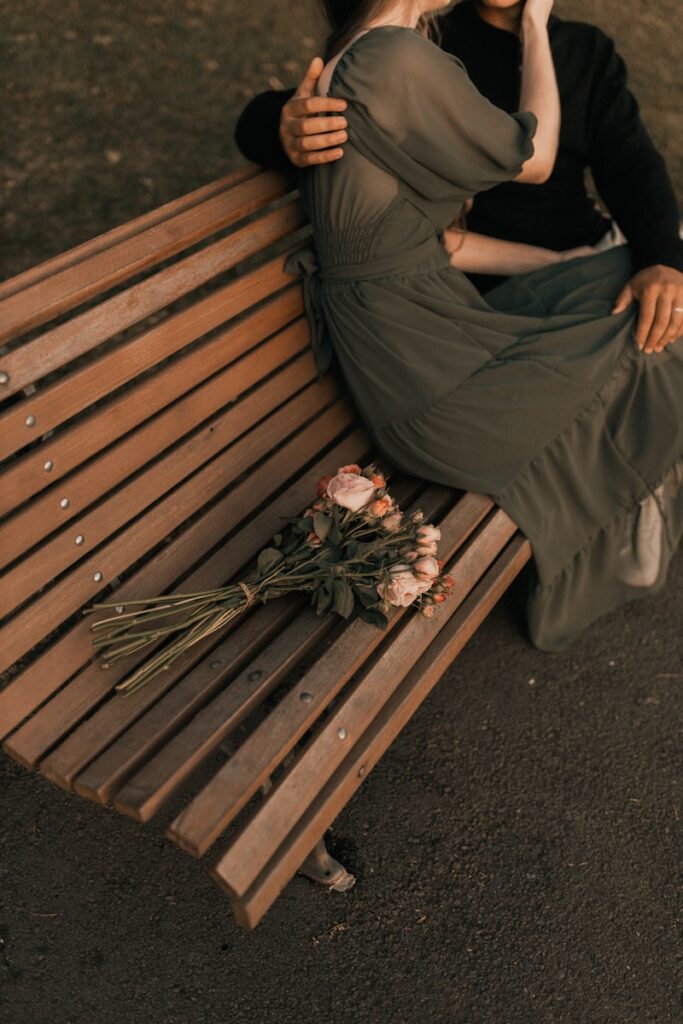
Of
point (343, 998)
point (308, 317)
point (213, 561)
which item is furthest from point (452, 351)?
point (343, 998)

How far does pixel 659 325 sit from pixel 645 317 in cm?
5

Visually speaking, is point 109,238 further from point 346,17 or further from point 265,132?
point 346,17

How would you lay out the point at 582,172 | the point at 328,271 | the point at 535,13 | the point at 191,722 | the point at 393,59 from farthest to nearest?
the point at 582,172 < the point at 535,13 < the point at 328,271 < the point at 393,59 < the point at 191,722

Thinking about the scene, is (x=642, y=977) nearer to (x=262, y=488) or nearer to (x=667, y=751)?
(x=667, y=751)

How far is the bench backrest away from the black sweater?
91 cm

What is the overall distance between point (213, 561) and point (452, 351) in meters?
0.86

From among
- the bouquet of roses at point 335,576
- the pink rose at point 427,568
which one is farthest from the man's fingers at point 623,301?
the pink rose at point 427,568

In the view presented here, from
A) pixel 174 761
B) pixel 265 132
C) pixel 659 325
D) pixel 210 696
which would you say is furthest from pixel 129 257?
pixel 659 325

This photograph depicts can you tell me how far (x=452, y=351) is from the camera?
2729 millimetres

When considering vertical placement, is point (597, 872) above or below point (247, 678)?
below

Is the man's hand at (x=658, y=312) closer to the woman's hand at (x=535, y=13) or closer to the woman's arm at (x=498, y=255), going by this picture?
the woman's arm at (x=498, y=255)

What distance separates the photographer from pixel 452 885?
8.75 ft

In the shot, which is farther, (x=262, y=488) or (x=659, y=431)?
(x=659, y=431)

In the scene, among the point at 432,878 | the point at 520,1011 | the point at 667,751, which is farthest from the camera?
the point at 667,751
